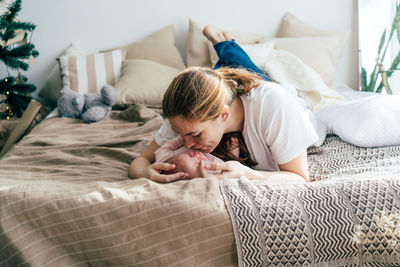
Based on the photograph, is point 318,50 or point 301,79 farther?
point 318,50

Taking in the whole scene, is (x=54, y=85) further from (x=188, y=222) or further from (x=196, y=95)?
(x=188, y=222)

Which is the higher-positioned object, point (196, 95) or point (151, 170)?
→ point (196, 95)

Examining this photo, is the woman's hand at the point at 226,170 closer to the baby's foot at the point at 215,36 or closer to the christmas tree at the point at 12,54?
the baby's foot at the point at 215,36

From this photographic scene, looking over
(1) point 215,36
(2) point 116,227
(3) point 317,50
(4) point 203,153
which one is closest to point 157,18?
(1) point 215,36

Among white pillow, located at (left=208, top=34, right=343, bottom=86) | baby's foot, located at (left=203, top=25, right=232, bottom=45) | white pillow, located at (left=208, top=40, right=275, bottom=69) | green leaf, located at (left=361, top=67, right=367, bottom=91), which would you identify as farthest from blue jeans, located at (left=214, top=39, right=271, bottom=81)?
green leaf, located at (left=361, top=67, right=367, bottom=91)

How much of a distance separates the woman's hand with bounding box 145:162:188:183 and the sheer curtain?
200 cm

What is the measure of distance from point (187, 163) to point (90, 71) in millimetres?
1773

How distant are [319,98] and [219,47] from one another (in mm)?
689

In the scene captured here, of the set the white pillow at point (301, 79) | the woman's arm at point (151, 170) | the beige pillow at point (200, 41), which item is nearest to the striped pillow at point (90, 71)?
the beige pillow at point (200, 41)

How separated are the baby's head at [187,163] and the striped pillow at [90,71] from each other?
163 cm

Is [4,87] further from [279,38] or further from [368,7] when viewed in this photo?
[368,7]

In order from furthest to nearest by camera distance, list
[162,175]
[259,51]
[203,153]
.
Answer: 1. [259,51]
2. [203,153]
3. [162,175]

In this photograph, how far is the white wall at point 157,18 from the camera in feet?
9.50

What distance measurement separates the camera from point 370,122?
1379 millimetres
